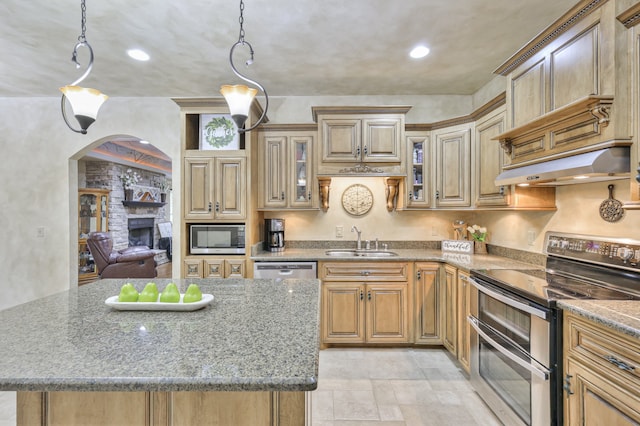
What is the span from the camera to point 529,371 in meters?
1.68

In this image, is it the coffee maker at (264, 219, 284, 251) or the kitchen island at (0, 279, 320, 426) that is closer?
the kitchen island at (0, 279, 320, 426)

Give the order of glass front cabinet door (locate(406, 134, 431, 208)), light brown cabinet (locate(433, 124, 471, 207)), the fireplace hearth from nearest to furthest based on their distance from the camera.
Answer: light brown cabinet (locate(433, 124, 471, 207))
glass front cabinet door (locate(406, 134, 431, 208))
the fireplace hearth

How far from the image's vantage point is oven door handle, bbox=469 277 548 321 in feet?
5.22

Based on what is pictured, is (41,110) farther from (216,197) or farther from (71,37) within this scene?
(216,197)

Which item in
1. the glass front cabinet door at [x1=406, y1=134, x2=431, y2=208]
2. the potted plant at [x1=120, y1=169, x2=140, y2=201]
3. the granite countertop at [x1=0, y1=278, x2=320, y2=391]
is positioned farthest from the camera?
the potted plant at [x1=120, y1=169, x2=140, y2=201]

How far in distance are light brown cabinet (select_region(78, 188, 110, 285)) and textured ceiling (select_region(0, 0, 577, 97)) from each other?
11.5 feet

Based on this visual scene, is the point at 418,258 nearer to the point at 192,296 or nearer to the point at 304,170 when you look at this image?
the point at 304,170

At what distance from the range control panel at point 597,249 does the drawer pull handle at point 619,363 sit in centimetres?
78

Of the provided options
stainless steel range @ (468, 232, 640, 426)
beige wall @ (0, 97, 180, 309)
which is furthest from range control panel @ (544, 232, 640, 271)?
beige wall @ (0, 97, 180, 309)

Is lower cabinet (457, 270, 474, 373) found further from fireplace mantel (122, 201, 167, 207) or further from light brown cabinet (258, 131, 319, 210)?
fireplace mantel (122, 201, 167, 207)

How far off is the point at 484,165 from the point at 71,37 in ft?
12.4

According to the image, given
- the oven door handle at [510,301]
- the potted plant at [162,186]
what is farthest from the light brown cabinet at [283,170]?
the potted plant at [162,186]

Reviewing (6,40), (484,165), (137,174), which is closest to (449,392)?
(484,165)

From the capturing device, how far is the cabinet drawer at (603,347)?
1.18m
